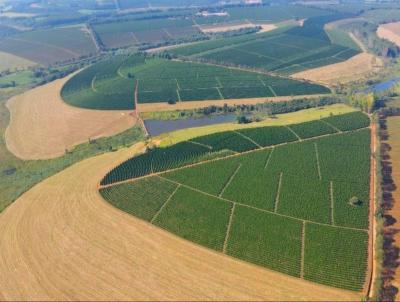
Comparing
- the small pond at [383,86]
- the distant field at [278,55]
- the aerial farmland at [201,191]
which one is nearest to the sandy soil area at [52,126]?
the aerial farmland at [201,191]

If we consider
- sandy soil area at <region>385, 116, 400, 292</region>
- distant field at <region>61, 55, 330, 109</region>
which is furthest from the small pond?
sandy soil area at <region>385, 116, 400, 292</region>

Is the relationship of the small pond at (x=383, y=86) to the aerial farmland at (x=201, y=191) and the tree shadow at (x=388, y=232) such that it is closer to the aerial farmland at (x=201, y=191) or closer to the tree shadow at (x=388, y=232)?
the aerial farmland at (x=201, y=191)

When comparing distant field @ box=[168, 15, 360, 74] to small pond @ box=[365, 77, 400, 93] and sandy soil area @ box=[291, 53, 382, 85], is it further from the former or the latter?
small pond @ box=[365, 77, 400, 93]

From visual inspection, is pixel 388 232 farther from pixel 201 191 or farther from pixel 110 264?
pixel 110 264

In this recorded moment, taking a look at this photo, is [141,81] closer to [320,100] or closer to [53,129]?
[53,129]

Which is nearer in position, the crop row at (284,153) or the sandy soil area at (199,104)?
the crop row at (284,153)

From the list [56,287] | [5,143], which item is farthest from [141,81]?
[56,287]
